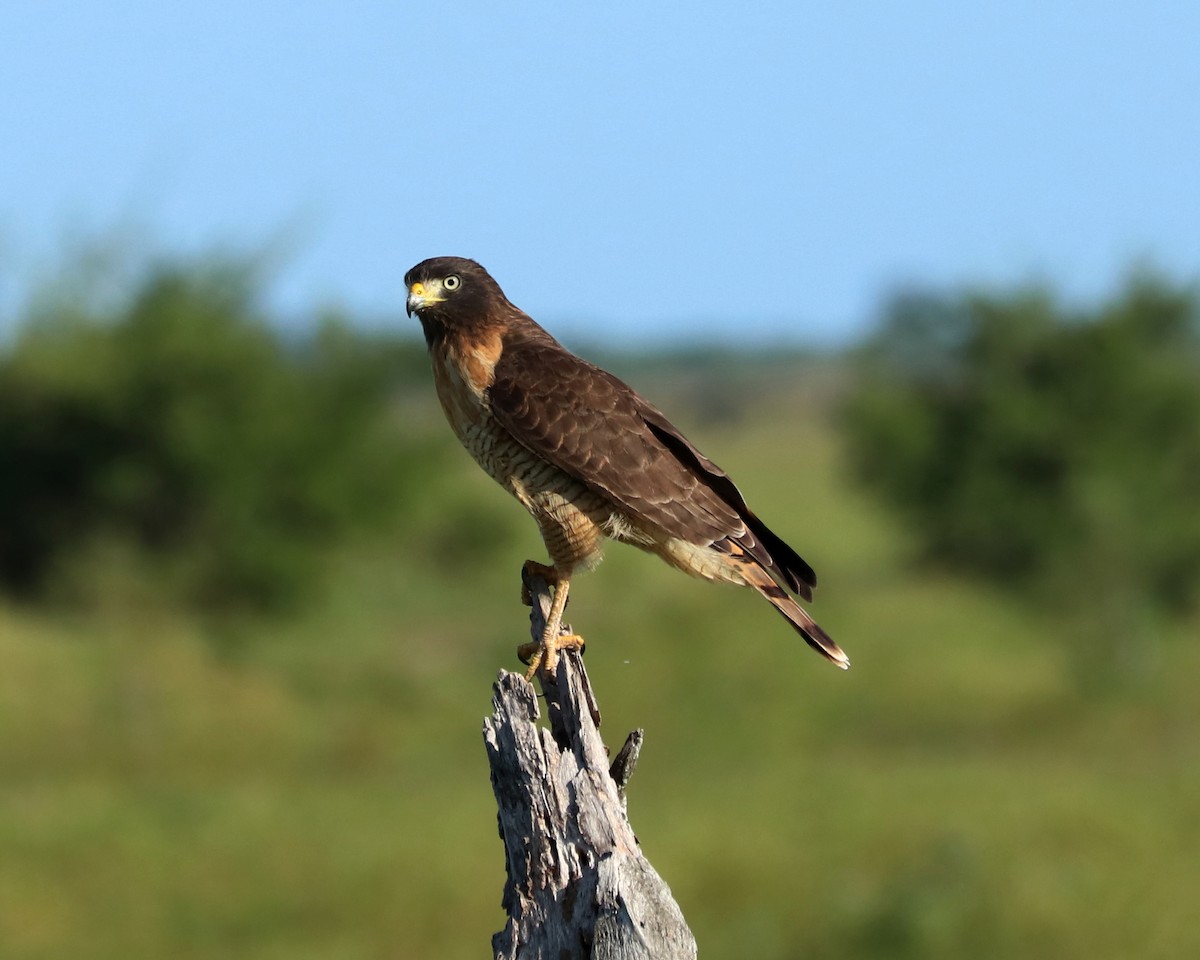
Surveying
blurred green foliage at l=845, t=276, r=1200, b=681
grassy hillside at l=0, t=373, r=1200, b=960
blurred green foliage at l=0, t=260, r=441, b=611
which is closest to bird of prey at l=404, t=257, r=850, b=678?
grassy hillside at l=0, t=373, r=1200, b=960

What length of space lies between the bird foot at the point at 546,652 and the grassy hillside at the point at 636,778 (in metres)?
10.4

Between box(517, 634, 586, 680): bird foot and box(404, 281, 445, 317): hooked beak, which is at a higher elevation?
box(404, 281, 445, 317): hooked beak

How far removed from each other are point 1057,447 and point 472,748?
13448 millimetres

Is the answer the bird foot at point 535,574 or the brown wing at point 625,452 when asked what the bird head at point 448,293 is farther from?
the bird foot at point 535,574

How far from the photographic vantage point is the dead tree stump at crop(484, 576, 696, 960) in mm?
4062

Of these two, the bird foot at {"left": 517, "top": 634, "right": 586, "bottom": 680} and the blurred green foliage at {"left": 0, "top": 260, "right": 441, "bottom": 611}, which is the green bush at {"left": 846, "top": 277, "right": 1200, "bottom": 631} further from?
the bird foot at {"left": 517, "top": 634, "right": 586, "bottom": 680}

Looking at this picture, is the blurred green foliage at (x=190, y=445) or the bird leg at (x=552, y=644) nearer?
the bird leg at (x=552, y=644)

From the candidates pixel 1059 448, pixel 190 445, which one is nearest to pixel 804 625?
pixel 190 445

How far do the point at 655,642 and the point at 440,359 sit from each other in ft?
86.8

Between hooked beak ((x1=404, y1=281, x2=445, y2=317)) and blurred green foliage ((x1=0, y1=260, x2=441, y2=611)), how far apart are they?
2457cm

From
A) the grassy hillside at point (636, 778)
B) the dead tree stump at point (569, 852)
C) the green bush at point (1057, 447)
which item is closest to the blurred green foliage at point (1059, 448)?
the green bush at point (1057, 447)

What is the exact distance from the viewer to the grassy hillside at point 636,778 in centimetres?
1605

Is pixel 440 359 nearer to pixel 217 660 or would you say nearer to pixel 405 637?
pixel 217 660

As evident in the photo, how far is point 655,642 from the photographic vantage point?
32.2m
